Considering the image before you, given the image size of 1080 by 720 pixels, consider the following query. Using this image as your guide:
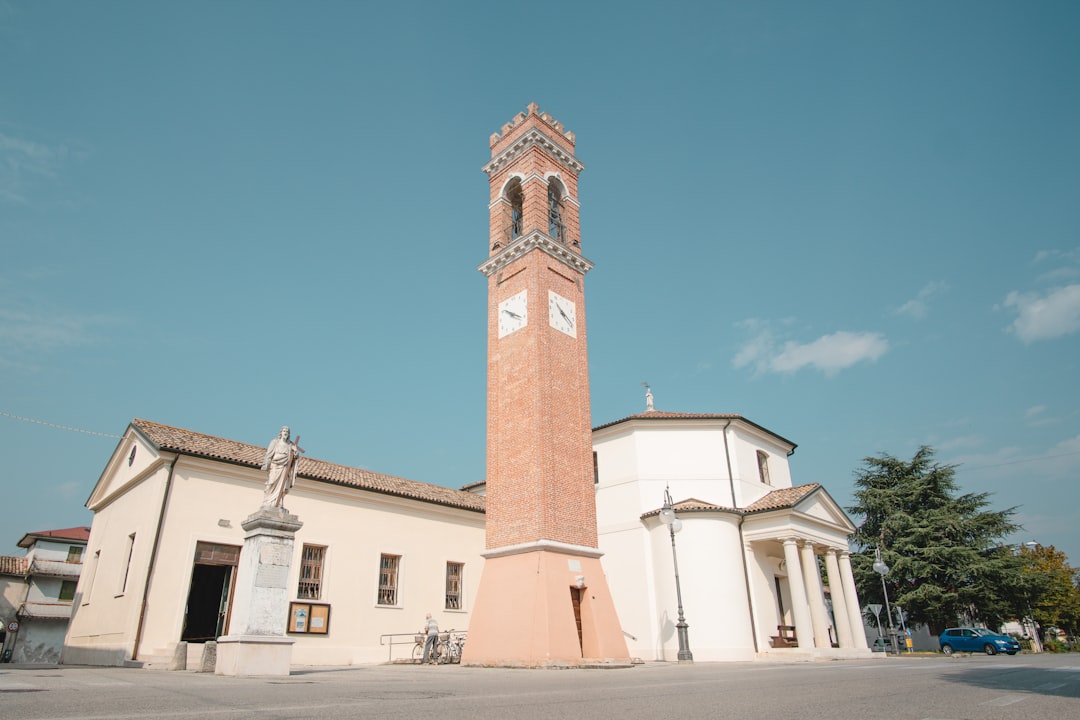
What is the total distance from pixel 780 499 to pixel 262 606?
1918 centimetres

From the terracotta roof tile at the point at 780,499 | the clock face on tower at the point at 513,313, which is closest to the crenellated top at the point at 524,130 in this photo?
the clock face on tower at the point at 513,313

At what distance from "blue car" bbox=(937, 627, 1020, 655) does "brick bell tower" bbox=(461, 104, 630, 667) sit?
730 inches

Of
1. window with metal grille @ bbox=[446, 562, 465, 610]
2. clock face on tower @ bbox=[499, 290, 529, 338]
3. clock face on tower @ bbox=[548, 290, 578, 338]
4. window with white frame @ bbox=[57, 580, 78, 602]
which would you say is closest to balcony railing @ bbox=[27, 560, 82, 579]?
window with white frame @ bbox=[57, 580, 78, 602]

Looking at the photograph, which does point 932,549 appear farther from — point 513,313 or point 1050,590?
point 513,313

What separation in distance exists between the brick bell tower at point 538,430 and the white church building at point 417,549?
17.2 feet

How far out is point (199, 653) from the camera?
1412 centimetres

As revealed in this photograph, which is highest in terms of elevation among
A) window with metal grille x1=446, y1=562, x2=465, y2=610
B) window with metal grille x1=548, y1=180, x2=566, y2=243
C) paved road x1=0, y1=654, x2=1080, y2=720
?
window with metal grille x1=548, y1=180, x2=566, y2=243

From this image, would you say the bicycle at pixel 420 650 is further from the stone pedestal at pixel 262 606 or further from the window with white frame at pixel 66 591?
the window with white frame at pixel 66 591

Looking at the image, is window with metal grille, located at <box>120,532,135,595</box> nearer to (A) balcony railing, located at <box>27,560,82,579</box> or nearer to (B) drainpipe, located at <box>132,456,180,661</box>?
(B) drainpipe, located at <box>132,456,180,661</box>

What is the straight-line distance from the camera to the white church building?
17031 millimetres

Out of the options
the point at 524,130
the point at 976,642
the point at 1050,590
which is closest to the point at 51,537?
the point at 524,130

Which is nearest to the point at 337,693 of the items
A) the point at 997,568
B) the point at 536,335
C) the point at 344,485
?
the point at 536,335

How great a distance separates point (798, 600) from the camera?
21.1 m

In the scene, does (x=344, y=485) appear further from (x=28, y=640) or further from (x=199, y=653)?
(x=28, y=640)
